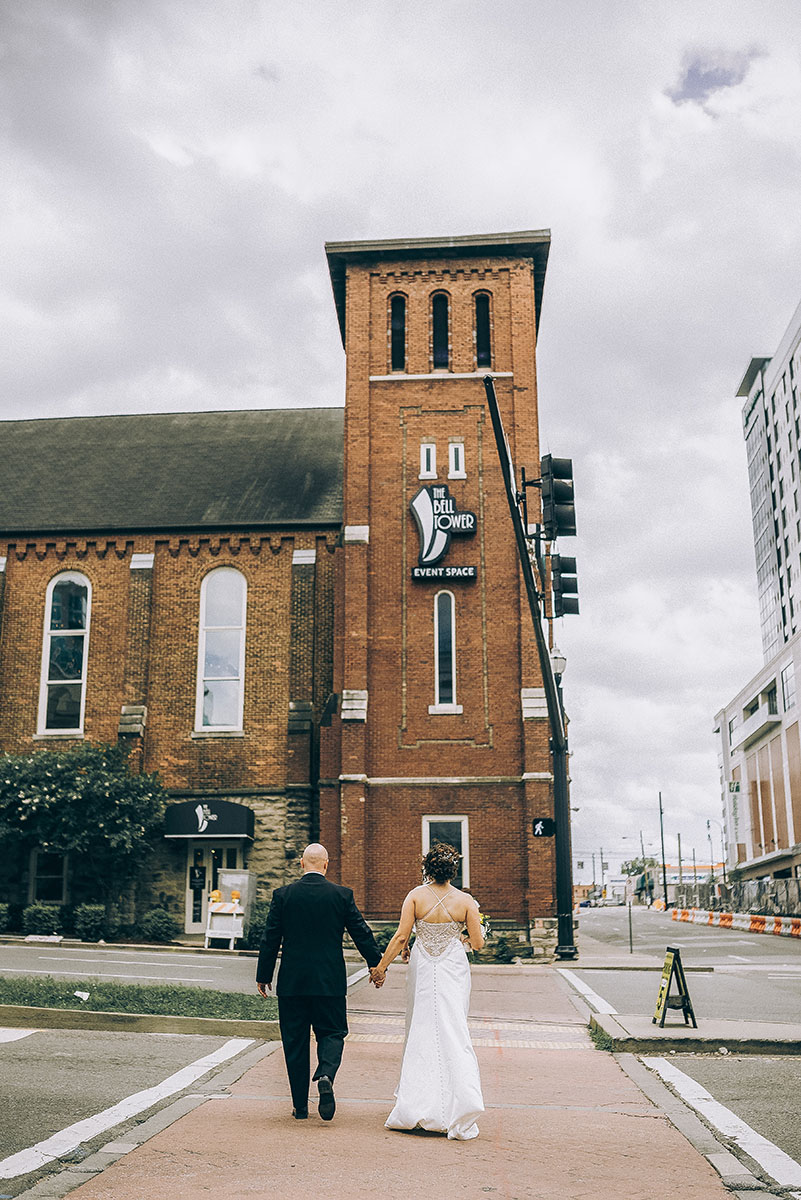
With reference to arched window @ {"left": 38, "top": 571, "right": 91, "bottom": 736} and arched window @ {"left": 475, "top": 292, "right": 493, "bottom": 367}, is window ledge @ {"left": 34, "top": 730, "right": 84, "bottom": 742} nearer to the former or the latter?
arched window @ {"left": 38, "top": 571, "right": 91, "bottom": 736}

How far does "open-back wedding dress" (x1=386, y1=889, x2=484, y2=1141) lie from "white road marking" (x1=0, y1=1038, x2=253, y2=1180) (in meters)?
1.62

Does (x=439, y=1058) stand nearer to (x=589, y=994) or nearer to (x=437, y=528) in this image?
(x=589, y=994)

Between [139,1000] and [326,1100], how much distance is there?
5779mm

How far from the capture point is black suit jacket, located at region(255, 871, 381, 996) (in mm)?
7090

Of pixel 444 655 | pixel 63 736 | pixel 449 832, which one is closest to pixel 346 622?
pixel 444 655

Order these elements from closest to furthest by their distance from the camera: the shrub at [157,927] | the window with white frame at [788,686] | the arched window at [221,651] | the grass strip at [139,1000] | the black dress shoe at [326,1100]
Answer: the black dress shoe at [326,1100] < the grass strip at [139,1000] < the shrub at [157,927] < the arched window at [221,651] < the window with white frame at [788,686]

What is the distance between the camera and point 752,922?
41406 mm

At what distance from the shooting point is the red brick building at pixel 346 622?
27016mm

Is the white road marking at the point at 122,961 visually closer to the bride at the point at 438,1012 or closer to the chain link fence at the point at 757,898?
the bride at the point at 438,1012

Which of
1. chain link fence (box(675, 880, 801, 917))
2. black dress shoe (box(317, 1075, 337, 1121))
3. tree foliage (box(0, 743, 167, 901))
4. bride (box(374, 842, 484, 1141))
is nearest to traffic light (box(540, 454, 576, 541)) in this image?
bride (box(374, 842, 484, 1141))

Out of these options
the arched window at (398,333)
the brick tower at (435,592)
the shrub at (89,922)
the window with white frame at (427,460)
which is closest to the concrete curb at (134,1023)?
the brick tower at (435,592)

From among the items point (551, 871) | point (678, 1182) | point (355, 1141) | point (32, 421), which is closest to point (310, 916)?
point (355, 1141)

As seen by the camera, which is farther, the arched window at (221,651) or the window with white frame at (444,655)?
the arched window at (221,651)

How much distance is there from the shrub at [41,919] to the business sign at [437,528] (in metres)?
11.3
